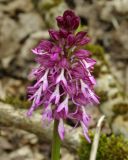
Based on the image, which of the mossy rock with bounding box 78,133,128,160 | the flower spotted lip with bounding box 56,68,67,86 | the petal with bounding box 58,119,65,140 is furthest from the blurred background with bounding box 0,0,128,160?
the flower spotted lip with bounding box 56,68,67,86

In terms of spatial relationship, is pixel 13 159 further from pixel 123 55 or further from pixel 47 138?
pixel 123 55

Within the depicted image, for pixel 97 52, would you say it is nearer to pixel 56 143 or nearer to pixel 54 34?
pixel 56 143

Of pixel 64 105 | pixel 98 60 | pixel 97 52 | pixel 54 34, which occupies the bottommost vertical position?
pixel 64 105

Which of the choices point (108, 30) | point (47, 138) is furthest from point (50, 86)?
point (108, 30)

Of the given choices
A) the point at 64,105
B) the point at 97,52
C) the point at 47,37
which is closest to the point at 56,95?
the point at 64,105

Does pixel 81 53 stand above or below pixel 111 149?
above

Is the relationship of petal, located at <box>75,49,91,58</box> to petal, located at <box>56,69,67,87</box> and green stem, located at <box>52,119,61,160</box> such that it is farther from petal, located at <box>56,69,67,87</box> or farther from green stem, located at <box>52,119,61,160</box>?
green stem, located at <box>52,119,61,160</box>
